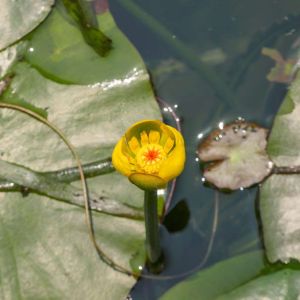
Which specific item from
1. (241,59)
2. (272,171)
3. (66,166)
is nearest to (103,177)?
(66,166)

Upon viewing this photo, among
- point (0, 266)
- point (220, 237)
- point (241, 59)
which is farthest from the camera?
point (241, 59)

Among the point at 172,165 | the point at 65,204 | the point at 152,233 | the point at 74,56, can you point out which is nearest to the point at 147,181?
the point at 172,165

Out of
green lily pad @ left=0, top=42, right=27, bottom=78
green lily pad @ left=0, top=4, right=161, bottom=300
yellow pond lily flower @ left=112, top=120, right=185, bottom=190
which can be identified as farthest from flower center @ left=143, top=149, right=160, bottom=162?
green lily pad @ left=0, top=42, right=27, bottom=78

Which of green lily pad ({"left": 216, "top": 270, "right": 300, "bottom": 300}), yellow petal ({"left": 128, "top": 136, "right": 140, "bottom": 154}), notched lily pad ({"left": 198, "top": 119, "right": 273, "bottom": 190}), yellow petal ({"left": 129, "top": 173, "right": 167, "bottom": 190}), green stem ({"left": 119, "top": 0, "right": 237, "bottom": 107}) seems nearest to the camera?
yellow petal ({"left": 129, "top": 173, "right": 167, "bottom": 190})

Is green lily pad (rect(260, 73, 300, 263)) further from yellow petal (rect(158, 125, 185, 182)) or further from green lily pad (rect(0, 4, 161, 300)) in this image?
yellow petal (rect(158, 125, 185, 182))

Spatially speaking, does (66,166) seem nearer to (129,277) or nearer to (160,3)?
(129,277)

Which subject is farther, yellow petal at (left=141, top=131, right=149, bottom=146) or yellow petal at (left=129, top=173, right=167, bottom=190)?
yellow petal at (left=141, top=131, right=149, bottom=146)

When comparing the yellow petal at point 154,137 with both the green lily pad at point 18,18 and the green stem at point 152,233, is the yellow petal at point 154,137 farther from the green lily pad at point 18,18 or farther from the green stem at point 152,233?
the green lily pad at point 18,18
